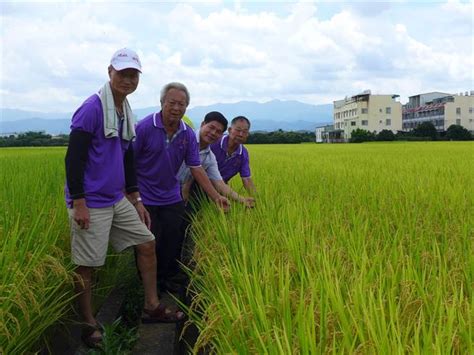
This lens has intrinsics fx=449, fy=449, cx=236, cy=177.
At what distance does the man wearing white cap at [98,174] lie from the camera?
2.02 meters

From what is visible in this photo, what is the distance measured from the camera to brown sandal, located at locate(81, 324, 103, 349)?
6.93ft

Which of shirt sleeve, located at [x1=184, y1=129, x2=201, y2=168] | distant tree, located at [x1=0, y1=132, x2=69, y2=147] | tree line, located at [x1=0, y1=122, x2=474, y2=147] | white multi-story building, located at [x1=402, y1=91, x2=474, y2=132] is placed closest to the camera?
shirt sleeve, located at [x1=184, y1=129, x2=201, y2=168]

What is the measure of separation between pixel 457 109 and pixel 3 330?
5705cm

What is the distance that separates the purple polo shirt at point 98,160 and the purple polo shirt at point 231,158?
1.53 metres

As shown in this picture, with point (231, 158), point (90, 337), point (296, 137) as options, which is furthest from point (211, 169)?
point (296, 137)

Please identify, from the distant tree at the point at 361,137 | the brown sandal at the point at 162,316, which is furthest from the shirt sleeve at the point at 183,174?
the distant tree at the point at 361,137

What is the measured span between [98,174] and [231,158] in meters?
1.68

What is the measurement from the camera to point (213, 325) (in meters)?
1.35

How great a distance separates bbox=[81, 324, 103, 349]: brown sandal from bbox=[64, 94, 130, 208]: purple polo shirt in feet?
1.92

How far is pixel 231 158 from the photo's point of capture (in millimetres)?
3676

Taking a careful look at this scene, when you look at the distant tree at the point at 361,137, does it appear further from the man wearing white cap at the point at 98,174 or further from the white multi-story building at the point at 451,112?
the man wearing white cap at the point at 98,174

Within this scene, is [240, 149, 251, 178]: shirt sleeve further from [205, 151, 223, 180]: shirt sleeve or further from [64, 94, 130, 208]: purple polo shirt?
[64, 94, 130, 208]: purple polo shirt

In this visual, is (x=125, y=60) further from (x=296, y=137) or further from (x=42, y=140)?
(x=296, y=137)

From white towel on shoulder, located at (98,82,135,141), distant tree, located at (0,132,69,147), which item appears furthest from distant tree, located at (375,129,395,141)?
white towel on shoulder, located at (98,82,135,141)
